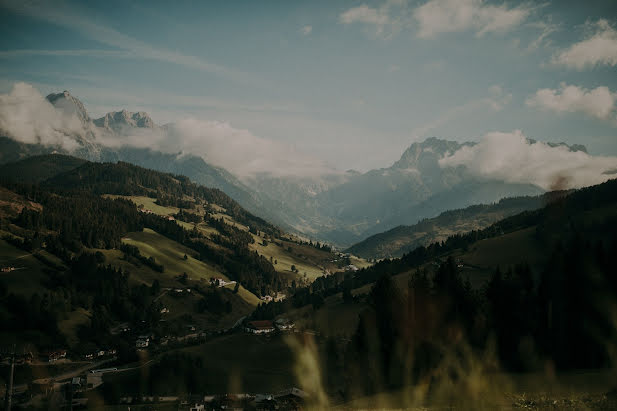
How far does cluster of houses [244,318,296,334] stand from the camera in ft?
417

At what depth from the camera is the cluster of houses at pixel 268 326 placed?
417 feet

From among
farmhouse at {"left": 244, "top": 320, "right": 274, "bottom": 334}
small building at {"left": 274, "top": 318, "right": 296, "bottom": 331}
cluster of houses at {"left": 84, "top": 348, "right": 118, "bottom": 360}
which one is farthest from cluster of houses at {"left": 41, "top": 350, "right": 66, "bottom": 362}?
small building at {"left": 274, "top": 318, "right": 296, "bottom": 331}

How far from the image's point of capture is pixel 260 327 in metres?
129

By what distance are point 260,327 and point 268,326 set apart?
2.83m

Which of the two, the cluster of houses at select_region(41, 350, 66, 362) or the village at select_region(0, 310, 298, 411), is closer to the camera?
the village at select_region(0, 310, 298, 411)

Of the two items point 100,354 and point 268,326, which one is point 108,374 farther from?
point 268,326

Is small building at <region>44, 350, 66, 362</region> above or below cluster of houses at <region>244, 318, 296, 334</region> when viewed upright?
above

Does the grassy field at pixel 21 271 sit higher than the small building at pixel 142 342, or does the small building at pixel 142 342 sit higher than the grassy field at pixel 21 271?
the grassy field at pixel 21 271

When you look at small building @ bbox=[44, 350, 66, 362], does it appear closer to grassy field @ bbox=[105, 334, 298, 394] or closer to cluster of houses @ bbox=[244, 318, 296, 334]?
grassy field @ bbox=[105, 334, 298, 394]

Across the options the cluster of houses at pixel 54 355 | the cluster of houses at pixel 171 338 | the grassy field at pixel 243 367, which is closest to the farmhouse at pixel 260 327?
the grassy field at pixel 243 367

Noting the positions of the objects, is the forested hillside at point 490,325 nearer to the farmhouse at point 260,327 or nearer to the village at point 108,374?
the village at point 108,374

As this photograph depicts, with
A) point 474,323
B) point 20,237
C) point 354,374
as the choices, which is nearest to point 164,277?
point 20,237

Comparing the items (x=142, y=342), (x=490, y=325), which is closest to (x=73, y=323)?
(x=142, y=342)

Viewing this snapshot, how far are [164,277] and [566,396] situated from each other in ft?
628
